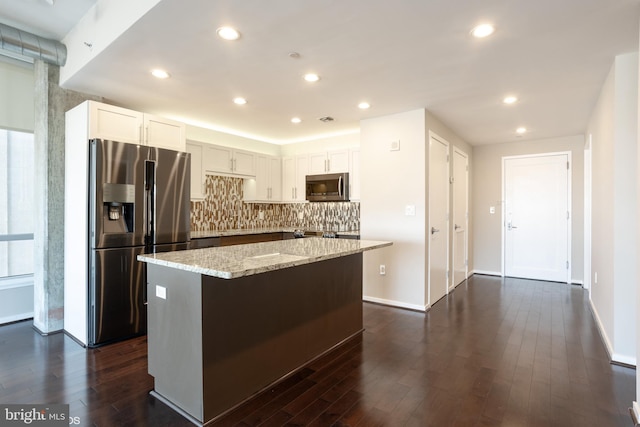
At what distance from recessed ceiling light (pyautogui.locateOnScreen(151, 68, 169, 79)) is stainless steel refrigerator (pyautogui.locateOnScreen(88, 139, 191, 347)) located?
0.69m

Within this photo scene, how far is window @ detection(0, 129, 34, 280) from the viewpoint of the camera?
3.57m

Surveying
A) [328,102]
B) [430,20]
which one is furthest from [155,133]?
[430,20]

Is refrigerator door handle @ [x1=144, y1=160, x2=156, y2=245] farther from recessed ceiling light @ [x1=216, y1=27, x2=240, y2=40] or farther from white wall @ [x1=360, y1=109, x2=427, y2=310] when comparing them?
white wall @ [x1=360, y1=109, x2=427, y2=310]

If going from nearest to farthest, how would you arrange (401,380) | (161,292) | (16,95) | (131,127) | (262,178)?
(161,292), (401,380), (131,127), (16,95), (262,178)

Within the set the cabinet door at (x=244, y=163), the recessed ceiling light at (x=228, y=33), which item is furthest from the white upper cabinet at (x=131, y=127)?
the recessed ceiling light at (x=228, y=33)

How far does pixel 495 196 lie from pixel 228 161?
4705 mm

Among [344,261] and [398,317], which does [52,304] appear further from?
[398,317]

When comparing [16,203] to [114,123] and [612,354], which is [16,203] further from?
[612,354]

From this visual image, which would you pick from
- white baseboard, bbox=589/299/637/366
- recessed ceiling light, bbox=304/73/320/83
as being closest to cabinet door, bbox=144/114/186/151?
recessed ceiling light, bbox=304/73/320/83

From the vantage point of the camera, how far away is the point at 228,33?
2252mm

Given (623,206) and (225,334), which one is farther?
(623,206)

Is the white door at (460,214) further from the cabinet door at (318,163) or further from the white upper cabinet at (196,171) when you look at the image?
the white upper cabinet at (196,171)

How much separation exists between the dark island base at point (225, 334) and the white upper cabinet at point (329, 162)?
2.76m

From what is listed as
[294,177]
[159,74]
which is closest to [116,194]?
[159,74]
